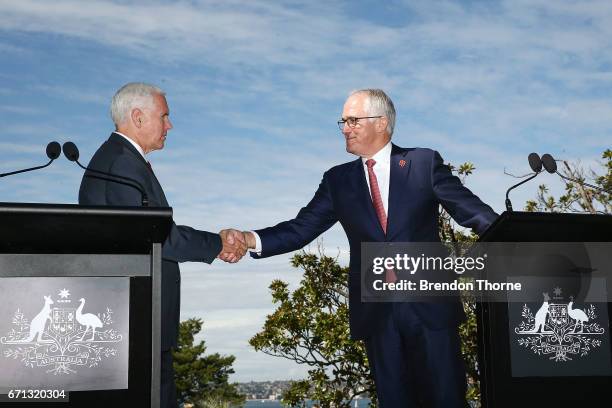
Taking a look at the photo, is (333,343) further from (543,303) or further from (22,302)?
(22,302)

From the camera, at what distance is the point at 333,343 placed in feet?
32.7

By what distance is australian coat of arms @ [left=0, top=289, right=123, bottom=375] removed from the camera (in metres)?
3.70

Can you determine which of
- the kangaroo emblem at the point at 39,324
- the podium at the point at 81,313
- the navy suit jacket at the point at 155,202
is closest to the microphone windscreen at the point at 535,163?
the navy suit jacket at the point at 155,202

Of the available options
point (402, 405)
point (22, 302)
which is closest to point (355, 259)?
point (402, 405)

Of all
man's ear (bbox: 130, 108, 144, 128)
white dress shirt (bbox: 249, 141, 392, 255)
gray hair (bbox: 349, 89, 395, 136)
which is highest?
gray hair (bbox: 349, 89, 395, 136)

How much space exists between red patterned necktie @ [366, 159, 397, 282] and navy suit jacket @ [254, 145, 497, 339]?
0.04 metres

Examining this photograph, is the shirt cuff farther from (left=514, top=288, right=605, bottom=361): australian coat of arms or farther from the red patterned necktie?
(left=514, top=288, right=605, bottom=361): australian coat of arms

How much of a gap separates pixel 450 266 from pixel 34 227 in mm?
2461

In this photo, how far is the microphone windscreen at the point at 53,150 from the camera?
4.10 metres

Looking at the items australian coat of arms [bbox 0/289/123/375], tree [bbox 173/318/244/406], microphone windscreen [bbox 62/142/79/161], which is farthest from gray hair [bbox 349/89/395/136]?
tree [bbox 173/318/244/406]

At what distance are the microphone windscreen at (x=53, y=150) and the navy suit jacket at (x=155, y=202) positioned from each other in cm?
38

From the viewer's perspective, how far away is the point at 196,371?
34.3 m

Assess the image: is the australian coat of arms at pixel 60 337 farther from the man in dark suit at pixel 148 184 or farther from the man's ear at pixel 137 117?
the man's ear at pixel 137 117

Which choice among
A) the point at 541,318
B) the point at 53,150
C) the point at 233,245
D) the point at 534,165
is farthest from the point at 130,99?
the point at 541,318
